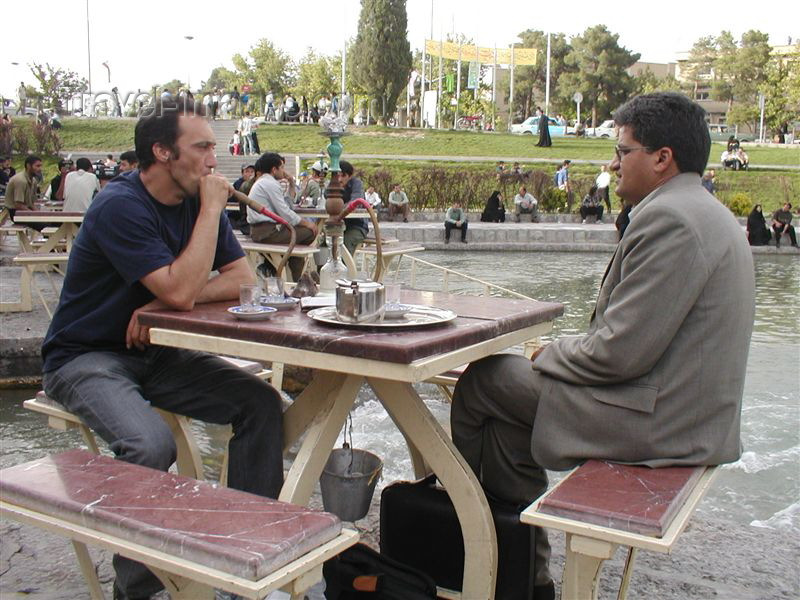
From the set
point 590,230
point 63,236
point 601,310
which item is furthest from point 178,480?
point 590,230

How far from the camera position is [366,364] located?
2.17 metres

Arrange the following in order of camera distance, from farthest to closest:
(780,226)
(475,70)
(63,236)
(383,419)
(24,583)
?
1. (475,70)
2. (780,226)
3. (63,236)
4. (383,419)
5. (24,583)

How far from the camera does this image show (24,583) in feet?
8.73

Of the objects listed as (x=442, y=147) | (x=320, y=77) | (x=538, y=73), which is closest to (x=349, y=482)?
(x=442, y=147)

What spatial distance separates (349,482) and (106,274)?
1.05 m

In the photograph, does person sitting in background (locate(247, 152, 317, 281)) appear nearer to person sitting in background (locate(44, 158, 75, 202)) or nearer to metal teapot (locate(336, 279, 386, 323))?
metal teapot (locate(336, 279, 386, 323))

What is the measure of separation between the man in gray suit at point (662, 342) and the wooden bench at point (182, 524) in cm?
75

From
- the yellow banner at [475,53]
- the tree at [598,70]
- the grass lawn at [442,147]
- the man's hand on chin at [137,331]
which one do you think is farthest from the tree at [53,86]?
the man's hand on chin at [137,331]

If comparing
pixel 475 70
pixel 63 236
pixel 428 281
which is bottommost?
pixel 428 281

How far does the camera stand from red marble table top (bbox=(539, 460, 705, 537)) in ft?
6.29

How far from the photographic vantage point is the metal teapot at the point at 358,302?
2.41 metres

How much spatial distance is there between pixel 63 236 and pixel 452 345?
8.51m

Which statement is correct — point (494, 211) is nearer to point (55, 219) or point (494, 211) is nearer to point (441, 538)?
point (55, 219)

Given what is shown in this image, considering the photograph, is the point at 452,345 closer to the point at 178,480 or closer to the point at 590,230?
the point at 178,480
